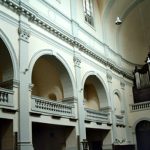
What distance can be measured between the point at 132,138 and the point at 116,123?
9.83 feet

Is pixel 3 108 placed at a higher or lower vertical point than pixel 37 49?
lower

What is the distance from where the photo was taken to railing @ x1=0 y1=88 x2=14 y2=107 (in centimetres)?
1089

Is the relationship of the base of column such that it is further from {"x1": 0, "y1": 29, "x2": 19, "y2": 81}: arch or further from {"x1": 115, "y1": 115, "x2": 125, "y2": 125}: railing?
{"x1": 115, "y1": 115, "x2": 125, "y2": 125}: railing

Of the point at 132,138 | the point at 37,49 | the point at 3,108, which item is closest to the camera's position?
the point at 3,108

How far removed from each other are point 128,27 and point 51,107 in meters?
14.5

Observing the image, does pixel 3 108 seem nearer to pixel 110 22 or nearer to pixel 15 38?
pixel 15 38

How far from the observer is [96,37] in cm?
2044

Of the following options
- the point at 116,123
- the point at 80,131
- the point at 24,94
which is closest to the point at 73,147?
the point at 80,131

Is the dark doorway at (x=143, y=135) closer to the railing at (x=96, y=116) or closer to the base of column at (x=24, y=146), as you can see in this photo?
the railing at (x=96, y=116)

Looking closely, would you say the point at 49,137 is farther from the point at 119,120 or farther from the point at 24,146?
the point at 119,120

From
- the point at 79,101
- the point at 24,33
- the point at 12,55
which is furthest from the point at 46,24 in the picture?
the point at 79,101

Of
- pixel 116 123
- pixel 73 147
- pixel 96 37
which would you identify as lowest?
pixel 73 147

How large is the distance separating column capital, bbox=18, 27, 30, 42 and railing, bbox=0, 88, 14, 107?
8.58ft

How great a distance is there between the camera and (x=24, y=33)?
41.4 ft
